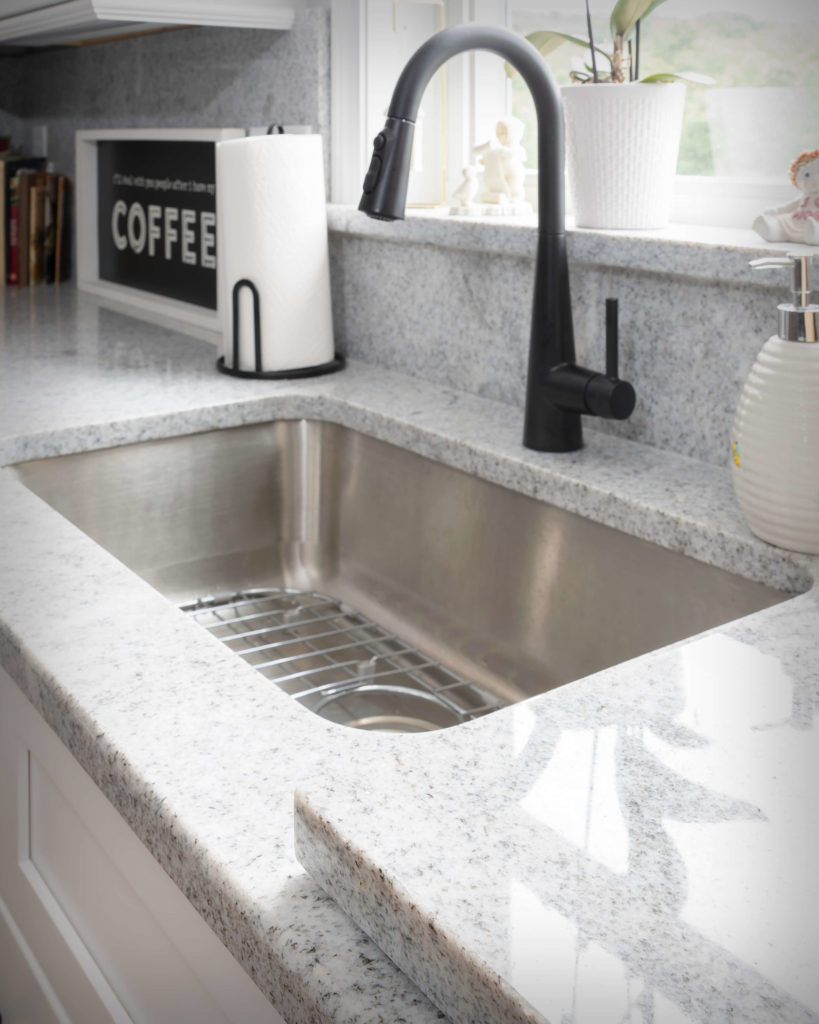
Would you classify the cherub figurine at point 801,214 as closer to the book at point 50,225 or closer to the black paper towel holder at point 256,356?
the black paper towel holder at point 256,356

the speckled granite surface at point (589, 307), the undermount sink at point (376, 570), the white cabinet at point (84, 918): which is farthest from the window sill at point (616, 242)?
the white cabinet at point (84, 918)

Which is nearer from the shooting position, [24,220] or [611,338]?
[611,338]

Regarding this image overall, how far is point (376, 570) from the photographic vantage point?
125cm

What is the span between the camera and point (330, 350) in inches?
55.9

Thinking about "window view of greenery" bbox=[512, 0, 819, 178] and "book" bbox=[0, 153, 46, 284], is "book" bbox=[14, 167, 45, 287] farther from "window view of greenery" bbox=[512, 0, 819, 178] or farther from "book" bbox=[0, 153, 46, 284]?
"window view of greenery" bbox=[512, 0, 819, 178]

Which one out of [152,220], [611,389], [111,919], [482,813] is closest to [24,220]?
[152,220]

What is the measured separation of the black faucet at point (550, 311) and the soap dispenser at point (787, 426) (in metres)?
0.20

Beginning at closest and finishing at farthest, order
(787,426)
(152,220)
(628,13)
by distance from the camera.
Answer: (787,426) < (628,13) < (152,220)

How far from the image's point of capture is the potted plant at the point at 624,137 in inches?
40.7

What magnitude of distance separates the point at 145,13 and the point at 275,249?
325 millimetres

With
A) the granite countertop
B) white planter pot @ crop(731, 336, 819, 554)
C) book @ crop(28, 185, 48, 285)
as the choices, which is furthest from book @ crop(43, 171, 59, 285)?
white planter pot @ crop(731, 336, 819, 554)

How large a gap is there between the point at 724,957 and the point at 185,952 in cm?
31

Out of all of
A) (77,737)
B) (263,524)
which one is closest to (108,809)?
(77,737)

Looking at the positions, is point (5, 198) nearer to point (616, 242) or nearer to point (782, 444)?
point (616, 242)
